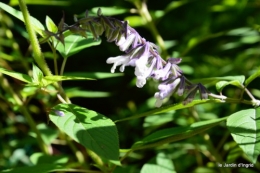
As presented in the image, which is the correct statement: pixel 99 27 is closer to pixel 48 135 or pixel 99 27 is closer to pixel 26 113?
pixel 26 113

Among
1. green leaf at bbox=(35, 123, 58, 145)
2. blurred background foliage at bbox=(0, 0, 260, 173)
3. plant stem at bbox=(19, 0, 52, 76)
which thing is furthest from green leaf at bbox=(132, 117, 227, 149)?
blurred background foliage at bbox=(0, 0, 260, 173)

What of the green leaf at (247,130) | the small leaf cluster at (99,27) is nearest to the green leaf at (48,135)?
the small leaf cluster at (99,27)

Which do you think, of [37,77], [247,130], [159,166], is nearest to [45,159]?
[159,166]

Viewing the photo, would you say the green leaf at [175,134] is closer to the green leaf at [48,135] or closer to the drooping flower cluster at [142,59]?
the drooping flower cluster at [142,59]

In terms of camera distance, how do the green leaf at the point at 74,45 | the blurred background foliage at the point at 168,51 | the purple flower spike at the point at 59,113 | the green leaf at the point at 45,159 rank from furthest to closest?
the blurred background foliage at the point at 168,51, the green leaf at the point at 45,159, the green leaf at the point at 74,45, the purple flower spike at the point at 59,113

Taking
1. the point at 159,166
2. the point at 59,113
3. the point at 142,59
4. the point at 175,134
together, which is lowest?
the point at 159,166

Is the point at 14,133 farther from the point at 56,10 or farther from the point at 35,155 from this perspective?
the point at 56,10

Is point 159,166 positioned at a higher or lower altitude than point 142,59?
lower
